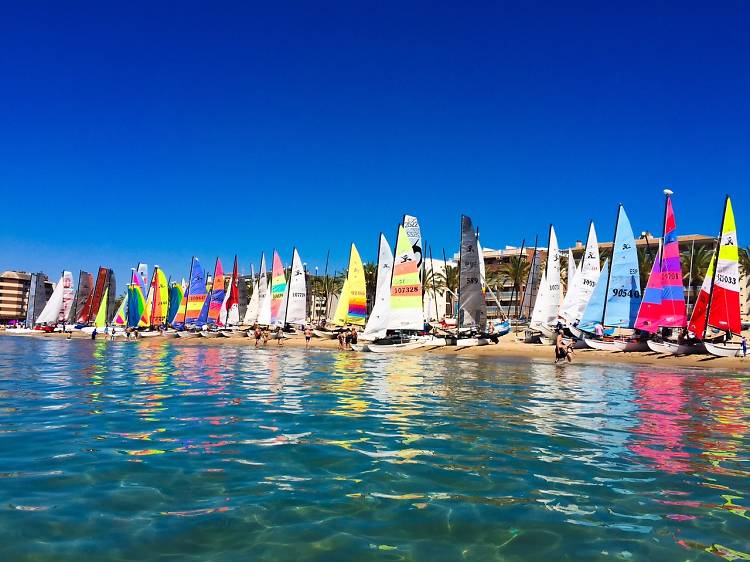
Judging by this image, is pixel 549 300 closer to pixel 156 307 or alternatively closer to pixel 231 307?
pixel 231 307

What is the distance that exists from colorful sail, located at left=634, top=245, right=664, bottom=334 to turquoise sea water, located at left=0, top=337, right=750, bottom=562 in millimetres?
28662

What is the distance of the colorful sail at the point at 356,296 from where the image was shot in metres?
58.9

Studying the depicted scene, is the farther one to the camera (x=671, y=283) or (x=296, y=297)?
(x=296, y=297)

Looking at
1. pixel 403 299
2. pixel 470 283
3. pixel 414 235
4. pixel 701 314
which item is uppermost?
pixel 414 235

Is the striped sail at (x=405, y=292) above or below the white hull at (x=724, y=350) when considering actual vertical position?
above

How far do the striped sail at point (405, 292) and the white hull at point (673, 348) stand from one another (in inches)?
673

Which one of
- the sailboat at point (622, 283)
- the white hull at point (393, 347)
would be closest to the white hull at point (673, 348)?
the sailboat at point (622, 283)

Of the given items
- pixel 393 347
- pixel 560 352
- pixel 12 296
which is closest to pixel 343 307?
pixel 393 347

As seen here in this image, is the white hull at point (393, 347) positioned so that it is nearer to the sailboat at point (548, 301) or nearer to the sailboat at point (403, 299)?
the sailboat at point (403, 299)

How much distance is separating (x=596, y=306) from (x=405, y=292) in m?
15.9

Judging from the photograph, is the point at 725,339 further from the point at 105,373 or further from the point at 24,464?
the point at 24,464

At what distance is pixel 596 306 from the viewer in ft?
156

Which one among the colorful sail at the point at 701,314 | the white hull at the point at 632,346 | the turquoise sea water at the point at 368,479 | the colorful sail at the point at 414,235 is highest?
the colorful sail at the point at 414,235

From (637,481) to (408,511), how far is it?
3.69 m
